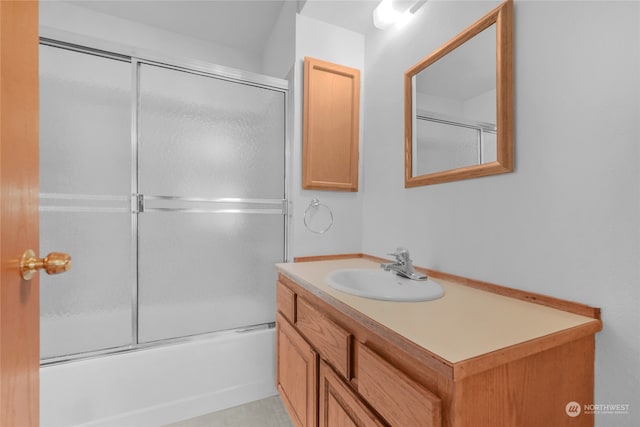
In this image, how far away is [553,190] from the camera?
0.84 metres

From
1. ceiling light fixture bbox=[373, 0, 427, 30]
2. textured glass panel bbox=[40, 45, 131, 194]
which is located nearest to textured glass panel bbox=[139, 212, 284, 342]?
textured glass panel bbox=[40, 45, 131, 194]

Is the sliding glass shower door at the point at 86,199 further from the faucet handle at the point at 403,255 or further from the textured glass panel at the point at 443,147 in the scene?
the textured glass panel at the point at 443,147

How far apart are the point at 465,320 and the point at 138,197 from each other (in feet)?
5.42

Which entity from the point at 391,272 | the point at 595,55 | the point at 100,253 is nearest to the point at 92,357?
the point at 100,253

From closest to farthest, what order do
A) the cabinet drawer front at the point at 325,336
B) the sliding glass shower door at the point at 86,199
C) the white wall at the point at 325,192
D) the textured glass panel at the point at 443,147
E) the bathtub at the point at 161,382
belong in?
the cabinet drawer front at the point at 325,336, the textured glass panel at the point at 443,147, the bathtub at the point at 161,382, the sliding glass shower door at the point at 86,199, the white wall at the point at 325,192

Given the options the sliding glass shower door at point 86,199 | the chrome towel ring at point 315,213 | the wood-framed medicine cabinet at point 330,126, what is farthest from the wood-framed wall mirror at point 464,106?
the sliding glass shower door at point 86,199

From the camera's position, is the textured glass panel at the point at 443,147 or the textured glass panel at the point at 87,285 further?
the textured glass panel at the point at 87,285

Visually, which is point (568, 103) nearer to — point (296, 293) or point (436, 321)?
point (436, 321)

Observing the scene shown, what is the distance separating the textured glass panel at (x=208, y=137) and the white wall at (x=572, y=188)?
1.10 metres

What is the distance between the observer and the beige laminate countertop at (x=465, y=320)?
59 centimetres

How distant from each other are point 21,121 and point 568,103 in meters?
1.30

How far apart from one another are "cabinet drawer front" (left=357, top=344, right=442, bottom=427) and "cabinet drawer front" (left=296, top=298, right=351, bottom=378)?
0.08m

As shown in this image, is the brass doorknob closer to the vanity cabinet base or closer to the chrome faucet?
the vanity cabinet base

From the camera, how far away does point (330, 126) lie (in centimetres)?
173
